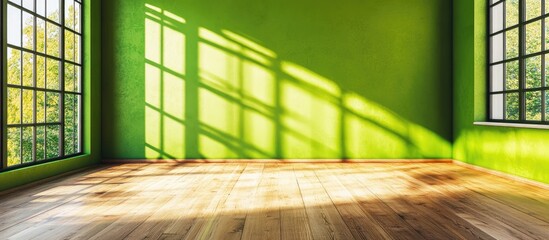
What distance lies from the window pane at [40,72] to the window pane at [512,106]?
5.68 m

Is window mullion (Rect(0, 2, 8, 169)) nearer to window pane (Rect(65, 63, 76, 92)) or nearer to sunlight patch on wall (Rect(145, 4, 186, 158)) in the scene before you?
window pane (Rect(65, 63, 76, 92))

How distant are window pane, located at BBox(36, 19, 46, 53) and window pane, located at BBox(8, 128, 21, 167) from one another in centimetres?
98

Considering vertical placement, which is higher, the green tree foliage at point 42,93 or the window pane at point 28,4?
the window pane at point 28,4

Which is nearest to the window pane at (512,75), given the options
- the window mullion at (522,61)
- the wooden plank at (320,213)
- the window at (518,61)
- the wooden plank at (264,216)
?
the window at (518,61)

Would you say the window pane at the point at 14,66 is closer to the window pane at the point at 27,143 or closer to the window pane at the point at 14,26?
the window pane at the point at 14,26

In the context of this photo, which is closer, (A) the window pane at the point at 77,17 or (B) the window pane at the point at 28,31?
(B) the window pane at the point at 28,31

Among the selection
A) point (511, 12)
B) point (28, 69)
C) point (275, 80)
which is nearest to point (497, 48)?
point (511, 12)

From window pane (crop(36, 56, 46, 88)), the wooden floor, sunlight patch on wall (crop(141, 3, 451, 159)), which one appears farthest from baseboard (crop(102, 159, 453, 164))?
window pane (crop(36, 56, 46, 88))

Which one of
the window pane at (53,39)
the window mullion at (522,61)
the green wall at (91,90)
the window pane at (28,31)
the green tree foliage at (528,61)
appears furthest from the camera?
the green wall at (91,90)

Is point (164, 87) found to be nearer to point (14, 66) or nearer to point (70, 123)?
point (70, 123)

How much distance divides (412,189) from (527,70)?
215 centimetres

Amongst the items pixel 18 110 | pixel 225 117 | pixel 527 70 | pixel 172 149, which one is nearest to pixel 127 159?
pixel 172 149

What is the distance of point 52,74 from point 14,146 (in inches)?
43.9

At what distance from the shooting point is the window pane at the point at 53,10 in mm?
4836
